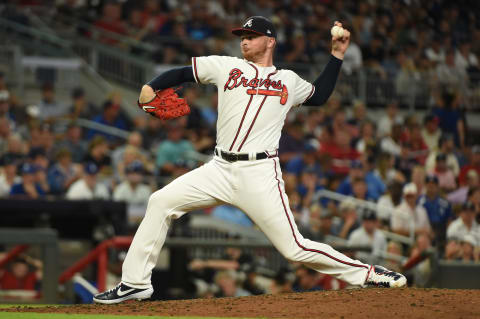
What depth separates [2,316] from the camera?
5.52 m

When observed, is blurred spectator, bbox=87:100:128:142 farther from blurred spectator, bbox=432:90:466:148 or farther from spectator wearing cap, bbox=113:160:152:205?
blurred spectator, bbox=432:90:466:148

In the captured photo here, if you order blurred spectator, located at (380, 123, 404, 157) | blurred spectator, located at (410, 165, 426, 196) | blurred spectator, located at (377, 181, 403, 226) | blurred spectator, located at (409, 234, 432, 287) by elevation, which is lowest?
blurred spectator, located at (409, 234, 432, 287)

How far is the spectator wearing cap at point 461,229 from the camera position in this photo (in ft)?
33.3

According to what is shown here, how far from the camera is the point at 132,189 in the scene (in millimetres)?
11664

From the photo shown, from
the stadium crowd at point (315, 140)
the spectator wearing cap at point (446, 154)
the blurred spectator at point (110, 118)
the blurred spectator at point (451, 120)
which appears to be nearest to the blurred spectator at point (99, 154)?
the stadium crowd at point (315, 140)

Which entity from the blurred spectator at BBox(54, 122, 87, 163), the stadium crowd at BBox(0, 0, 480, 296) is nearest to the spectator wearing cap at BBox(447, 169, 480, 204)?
the stadium crowd at BBox(0, 0, 480, 296)

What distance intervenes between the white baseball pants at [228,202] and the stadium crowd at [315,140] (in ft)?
12.6

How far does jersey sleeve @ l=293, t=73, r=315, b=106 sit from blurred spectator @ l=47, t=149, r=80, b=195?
5.71 m

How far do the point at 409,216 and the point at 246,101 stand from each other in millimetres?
5751

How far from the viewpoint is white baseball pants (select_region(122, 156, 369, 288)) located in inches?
232

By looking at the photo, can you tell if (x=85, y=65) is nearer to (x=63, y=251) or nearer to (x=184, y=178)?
(x=63, y=251)

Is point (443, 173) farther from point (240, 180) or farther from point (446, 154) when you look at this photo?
point (240, 180)

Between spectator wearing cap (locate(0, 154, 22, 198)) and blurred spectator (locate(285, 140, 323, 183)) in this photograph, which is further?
blurred spectator (locate(285, 140, 323, 183))

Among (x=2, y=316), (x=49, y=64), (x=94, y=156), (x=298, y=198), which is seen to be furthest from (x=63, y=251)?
(x=2, y=316)
